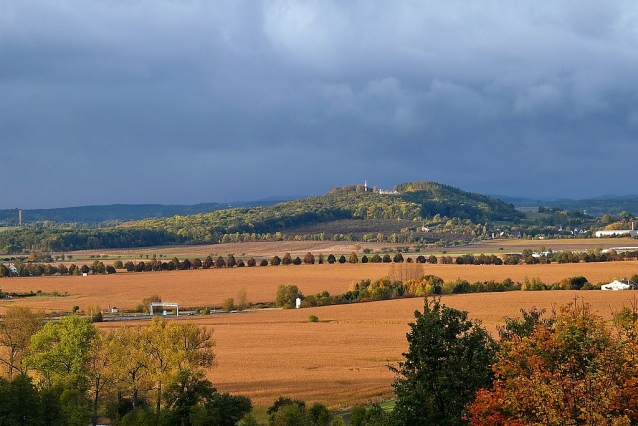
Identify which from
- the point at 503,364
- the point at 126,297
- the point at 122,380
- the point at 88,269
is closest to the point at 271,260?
the point at 88,269

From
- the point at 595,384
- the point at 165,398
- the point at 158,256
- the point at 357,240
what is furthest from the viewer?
the point at 357,240

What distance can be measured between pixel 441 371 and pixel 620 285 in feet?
201

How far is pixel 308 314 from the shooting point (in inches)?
2970

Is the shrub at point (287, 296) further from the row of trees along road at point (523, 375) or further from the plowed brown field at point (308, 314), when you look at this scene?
the row of trees along road at point (523, 375)

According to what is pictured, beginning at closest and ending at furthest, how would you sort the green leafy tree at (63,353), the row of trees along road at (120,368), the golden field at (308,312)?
1. the row of trees along road at (120,368)
2. the green leafy tree at (63,353)
3. the golden field at (308,312)

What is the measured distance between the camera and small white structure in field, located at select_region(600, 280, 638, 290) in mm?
79406

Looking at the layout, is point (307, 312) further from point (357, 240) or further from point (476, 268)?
point (357, 240)

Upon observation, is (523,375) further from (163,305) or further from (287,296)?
(163,305)

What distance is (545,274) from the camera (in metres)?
92.5

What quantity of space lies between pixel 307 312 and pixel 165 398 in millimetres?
39761

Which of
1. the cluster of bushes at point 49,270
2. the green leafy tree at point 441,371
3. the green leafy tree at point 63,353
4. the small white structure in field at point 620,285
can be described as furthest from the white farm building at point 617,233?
the green leafy tree at point 441,371

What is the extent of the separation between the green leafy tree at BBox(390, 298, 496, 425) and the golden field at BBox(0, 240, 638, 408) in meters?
15.3

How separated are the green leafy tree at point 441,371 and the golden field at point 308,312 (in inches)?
603

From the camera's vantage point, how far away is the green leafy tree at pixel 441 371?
25141mm
